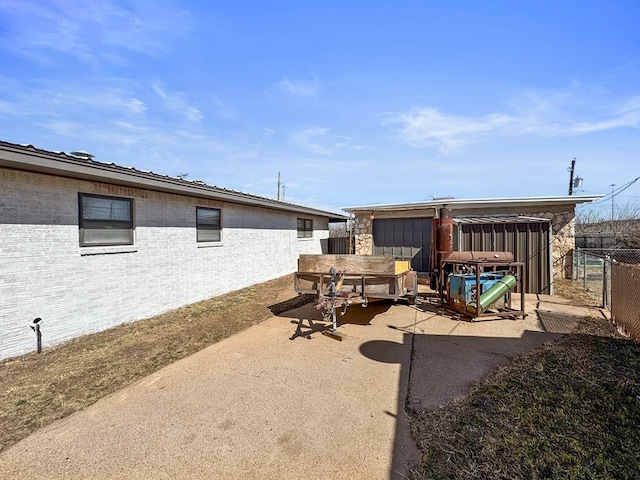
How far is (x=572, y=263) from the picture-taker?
1004 centimetres

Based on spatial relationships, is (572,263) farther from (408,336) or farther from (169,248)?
(169,248)

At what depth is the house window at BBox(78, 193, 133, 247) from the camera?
5449 millimetres

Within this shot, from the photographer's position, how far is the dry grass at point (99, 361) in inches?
122

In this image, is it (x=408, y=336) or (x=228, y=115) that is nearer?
(x=408, y=336)

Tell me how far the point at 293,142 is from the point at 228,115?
149 inches

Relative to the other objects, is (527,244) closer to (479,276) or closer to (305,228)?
(479,276)

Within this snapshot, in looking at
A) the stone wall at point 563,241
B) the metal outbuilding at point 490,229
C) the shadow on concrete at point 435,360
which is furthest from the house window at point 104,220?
the stone wall at point 563,241

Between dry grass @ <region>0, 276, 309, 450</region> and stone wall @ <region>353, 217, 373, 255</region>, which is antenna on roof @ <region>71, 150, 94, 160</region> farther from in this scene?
stone wall @ <region>353, 217, 373, 255</region>

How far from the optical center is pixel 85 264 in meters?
5.41

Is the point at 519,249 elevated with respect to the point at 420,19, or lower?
lower

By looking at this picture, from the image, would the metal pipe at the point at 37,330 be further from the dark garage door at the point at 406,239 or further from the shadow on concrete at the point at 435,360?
the dark garage door at the point at 406,239

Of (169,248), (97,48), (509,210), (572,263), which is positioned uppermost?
(97,48)

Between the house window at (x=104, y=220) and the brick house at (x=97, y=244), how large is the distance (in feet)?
0.06

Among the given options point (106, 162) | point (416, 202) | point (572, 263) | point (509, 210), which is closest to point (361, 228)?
point (416, 202)
